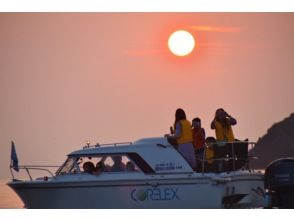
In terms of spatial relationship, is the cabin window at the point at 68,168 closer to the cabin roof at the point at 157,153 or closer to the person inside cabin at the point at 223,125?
the cabin roof at the point at 157,153

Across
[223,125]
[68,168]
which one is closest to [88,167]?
[68,168]

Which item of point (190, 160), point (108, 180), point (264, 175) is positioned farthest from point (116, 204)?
point (264, 175)

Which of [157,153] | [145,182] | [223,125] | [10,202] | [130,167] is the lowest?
[145,182]

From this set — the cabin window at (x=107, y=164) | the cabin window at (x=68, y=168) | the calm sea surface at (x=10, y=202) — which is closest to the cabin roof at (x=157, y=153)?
the cabin window at (x=107, y=164)

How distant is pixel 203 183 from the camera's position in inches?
1009

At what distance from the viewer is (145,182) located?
2597 centimetres

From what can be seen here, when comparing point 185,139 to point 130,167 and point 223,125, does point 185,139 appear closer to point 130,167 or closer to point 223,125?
point 223,125

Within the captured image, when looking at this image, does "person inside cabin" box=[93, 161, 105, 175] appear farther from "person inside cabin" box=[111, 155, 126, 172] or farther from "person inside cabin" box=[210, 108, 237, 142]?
"person inside cabin" box=[210, 108, 237, 142]

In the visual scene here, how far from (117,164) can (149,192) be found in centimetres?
125

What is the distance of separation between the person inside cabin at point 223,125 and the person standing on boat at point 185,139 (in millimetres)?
927

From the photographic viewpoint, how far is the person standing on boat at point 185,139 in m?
26.3

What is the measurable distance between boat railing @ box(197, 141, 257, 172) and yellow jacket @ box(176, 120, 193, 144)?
538 millimetres
